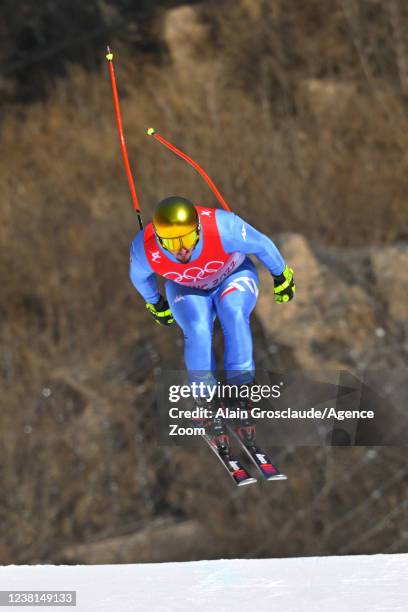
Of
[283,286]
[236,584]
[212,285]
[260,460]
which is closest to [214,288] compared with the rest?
[212,285]

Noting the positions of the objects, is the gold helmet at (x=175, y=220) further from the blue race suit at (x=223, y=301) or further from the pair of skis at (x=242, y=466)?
the pair of skis at (x=242, y=466)

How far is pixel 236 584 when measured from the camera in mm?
7430

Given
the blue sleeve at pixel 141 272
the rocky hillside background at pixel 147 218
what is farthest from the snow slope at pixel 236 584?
the rocky hillside background at pixel 147 218

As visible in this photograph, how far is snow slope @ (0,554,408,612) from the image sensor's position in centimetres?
692

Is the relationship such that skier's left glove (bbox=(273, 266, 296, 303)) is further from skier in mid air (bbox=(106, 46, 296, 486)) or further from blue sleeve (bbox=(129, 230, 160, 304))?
blue sleeve (bbox=(129, 230, 160, 304))

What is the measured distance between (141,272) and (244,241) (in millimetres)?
443

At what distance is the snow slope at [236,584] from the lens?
692cm

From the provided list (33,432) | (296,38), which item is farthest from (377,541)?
(296,38)

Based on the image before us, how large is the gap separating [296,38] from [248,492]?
5.99 meters

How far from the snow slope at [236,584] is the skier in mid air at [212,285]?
1917 millimetres

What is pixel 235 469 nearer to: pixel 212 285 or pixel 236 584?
pixel 212 285

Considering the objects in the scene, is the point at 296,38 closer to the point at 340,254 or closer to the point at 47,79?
the point at 47,79

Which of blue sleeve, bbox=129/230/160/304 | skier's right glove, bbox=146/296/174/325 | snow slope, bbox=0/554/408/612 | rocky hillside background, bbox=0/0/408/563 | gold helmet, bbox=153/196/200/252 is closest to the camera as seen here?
gold helmet, bbox=153/196/200/252

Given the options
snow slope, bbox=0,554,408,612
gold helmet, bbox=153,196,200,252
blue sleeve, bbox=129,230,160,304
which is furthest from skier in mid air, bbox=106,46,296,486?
snow slope, bbox=0,554,408,612
